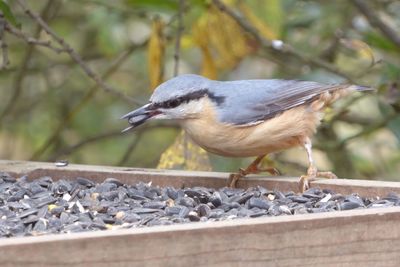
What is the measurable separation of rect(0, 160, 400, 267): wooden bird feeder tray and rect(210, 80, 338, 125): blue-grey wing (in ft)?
4.10

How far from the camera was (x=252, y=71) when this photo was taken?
21.1 feet

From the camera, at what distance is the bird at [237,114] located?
162 inches

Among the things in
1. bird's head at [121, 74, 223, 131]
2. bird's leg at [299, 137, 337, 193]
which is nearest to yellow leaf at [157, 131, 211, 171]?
bird's head at [121, 74, 223, 131]

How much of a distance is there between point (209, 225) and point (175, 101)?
1.46 m

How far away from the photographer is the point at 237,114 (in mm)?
4195

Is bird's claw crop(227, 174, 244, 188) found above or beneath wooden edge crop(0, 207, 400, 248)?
above

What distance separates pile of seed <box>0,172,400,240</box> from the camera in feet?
10.2

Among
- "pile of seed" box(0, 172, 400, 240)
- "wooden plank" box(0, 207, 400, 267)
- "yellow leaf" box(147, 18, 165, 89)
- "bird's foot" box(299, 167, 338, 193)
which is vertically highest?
"yellow leaf" box(147, 18, 165, 89)

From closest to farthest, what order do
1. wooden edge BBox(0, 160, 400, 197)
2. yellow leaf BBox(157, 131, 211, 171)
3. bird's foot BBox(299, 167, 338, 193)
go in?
bird's foot BBox(299, 167, 338, 193) < wooden edge BBox(0, 160, 400, 197) < yellow leaf BBox(157, 131, 211, 171)

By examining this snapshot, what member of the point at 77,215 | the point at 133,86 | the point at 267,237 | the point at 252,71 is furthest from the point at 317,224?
the point at 133,86

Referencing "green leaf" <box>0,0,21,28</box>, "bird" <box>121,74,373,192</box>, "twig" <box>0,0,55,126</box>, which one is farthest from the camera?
"twig" <box>0,0,55,126</box>

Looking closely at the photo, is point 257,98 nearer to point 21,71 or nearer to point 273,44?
point 273,44

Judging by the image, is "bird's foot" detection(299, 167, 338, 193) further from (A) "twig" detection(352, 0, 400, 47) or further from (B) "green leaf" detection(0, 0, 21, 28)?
(B) "green leaf" detection(0, 0, 21, 28)

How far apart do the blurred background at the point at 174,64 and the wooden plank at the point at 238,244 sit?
5.72ft
